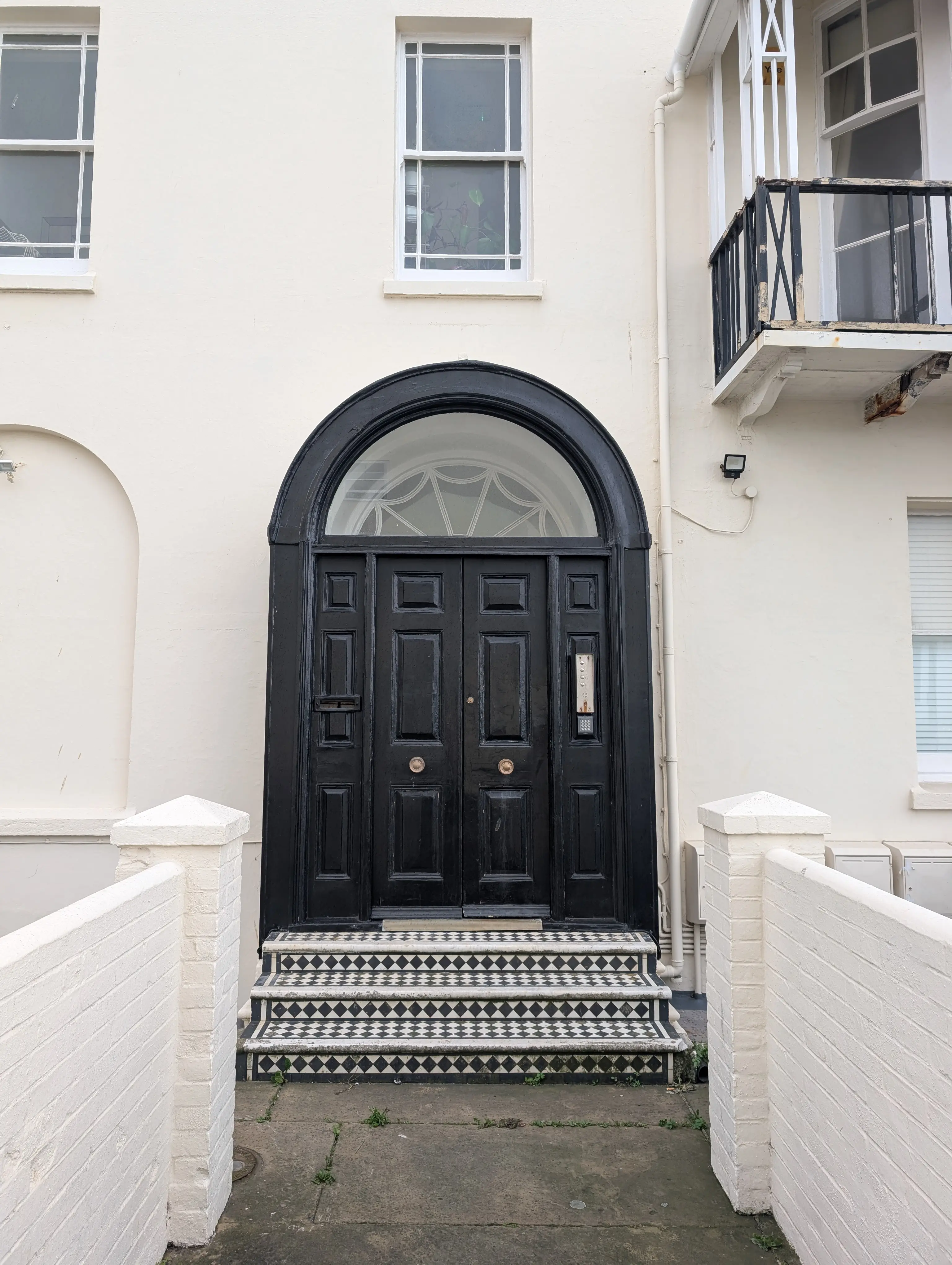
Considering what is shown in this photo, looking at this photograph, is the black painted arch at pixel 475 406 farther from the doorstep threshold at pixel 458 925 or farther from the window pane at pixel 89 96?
the window pane at pixel 89 96

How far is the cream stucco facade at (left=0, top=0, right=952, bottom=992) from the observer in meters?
5.59

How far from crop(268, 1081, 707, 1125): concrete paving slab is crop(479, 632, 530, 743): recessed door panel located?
6.40 feet

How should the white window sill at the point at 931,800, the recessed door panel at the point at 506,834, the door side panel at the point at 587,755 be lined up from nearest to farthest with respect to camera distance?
the door side panel at the point at 587,755, the recessed door panel at the point at 506,834, the white window sill at the point at 931,800

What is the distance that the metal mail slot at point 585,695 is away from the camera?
5207 millimetres

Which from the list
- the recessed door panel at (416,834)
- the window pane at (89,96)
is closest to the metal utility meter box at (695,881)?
the recessed door panel at (416,834)

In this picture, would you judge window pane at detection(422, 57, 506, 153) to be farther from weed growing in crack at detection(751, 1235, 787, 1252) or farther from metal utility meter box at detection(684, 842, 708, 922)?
weed growing in crack at detection(751, 1235, 787, 1252)

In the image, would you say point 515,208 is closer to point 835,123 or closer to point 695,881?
point 835,123

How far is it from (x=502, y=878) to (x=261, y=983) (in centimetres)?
150

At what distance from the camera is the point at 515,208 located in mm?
6191

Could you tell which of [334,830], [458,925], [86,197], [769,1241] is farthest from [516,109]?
[769,1241]

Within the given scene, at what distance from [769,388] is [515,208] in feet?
7.74

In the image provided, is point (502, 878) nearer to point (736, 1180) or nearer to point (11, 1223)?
point (736, 1180)

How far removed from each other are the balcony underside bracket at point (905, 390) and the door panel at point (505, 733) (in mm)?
2503

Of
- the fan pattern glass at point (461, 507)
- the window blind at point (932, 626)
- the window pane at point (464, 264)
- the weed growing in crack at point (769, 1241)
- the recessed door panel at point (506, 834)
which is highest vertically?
the window pane at point (464, 264)
